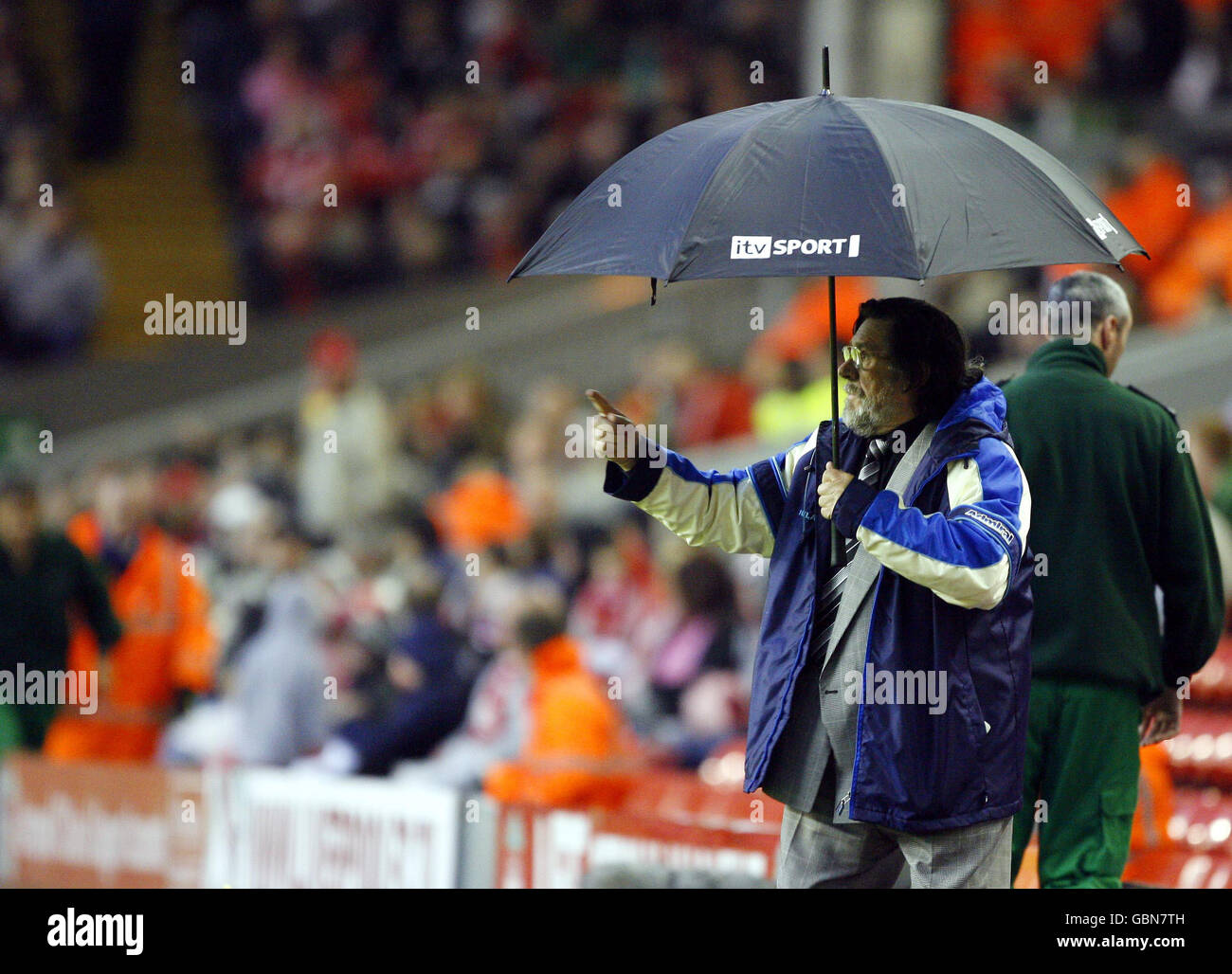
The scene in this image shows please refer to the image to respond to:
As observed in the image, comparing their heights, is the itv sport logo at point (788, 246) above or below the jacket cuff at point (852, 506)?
above

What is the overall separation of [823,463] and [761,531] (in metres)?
0.27

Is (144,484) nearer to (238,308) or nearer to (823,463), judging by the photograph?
(238,308)

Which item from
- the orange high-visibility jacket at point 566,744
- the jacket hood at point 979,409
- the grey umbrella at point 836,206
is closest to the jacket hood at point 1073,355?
the grey umbrella at point 836,206

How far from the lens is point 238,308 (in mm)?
18812

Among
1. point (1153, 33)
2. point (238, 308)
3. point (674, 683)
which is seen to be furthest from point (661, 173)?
point (238, 308)

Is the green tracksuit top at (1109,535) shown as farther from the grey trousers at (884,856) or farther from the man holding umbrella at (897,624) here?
the grey trousers at (884,856)

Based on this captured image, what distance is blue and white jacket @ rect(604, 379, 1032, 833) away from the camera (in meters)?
4.18

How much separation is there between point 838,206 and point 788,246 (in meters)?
0.15

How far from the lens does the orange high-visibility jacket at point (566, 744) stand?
28.0 ft

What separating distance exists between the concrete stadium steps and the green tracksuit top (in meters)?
14.5

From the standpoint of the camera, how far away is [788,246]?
4.26 meters

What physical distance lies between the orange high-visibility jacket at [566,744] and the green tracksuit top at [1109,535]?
3.63m

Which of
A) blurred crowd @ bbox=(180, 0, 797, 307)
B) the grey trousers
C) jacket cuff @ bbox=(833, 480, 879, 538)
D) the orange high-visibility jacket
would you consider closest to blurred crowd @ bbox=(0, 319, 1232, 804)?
the orange high-visibility jacket

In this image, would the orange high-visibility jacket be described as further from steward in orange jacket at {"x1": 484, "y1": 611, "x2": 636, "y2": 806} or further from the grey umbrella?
the grey umbrella
